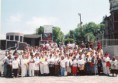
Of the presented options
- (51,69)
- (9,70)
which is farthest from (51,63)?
(9,70)

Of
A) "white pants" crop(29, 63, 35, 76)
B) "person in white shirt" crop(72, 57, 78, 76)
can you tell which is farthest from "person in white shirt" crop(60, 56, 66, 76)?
"white pants" crop(29, 63, 35, 76)

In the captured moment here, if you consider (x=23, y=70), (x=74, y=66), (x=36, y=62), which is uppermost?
(x=36, y=62)

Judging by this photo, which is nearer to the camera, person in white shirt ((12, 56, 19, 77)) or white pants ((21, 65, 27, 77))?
person in white shirt ((12, 56, 19, 77))

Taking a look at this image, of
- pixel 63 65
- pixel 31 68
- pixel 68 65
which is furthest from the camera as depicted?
pixel 68 65

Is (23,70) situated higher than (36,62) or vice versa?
(36,62)

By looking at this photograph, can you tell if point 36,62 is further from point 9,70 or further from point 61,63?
point 9,70

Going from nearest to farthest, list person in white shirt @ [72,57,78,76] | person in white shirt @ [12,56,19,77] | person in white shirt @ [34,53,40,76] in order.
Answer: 1. person in white shirt @ [12,56,19,77]
2. person in white shirt @ [34,53,40,76]
3. person in white shirt @ [72,57,78,76]

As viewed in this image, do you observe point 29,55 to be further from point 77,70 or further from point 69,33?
point 69,33

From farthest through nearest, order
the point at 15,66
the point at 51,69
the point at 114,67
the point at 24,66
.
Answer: the point at 51,69 < the point at 114,67 < the point at 24,66 < the point at 15,66

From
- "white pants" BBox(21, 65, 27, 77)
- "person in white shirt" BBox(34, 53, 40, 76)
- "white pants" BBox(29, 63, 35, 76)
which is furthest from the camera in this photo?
"person in white shirt" BBox(34, 53, 40, 76)

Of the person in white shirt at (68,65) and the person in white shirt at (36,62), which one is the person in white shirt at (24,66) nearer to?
the person in white shirt at (36,62)

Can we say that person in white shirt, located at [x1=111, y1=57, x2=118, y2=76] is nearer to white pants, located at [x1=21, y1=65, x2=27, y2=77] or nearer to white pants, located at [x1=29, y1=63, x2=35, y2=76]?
white pants, located at [x1=29, y1=63, x2=35, y2=76]

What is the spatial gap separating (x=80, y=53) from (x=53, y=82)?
574 cm

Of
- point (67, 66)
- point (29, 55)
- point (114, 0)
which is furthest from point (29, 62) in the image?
point (114, 0)
